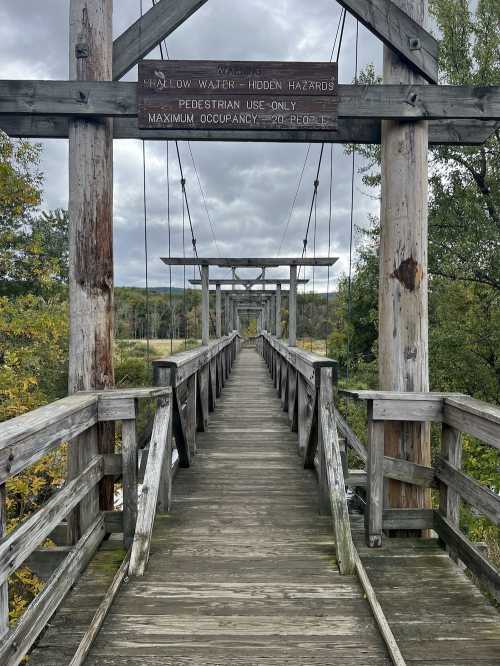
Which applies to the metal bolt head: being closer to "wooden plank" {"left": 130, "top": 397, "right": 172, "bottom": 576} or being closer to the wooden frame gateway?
the wooden frame gateway

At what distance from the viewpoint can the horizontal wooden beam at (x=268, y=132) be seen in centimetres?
301

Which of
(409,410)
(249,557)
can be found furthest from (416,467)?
(249,557)

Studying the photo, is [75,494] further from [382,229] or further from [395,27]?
[395,27]

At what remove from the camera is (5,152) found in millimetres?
8969

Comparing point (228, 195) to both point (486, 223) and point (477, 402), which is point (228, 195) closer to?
point (486, 223)

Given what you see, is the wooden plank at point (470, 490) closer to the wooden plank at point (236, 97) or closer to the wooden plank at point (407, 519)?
the wooden plank at point (407, 519)

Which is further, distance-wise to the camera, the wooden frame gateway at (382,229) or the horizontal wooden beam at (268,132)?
the horizontal wooden beam at (268,132)

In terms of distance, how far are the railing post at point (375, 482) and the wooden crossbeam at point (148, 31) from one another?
263 cm

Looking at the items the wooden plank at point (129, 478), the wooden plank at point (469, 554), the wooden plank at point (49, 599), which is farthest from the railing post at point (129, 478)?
the wooden plank at point (469, 554)

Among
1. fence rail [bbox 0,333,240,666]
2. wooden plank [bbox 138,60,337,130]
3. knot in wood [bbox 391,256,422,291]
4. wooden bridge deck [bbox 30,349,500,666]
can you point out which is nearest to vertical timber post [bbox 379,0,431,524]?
knot in wood [bbox 391,256,422,291]

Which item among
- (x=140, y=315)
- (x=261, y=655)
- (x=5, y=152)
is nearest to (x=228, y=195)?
(x=140, y=315)

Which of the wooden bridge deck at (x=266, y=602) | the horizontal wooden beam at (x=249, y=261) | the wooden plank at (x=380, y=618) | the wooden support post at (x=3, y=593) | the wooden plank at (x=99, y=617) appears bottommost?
the wooden bridge deck at (x=266, y=602)

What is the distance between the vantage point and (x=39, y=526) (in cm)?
168

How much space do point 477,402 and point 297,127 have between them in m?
1.88
